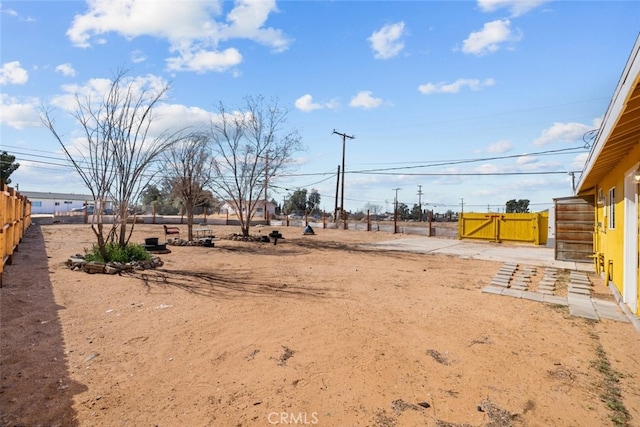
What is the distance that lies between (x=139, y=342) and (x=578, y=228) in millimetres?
13000

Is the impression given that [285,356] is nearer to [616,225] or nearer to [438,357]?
[438,357]

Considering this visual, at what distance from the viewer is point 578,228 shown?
37.0 ft

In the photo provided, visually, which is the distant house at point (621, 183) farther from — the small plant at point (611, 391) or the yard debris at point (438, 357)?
the yard debris at point (438, 357)

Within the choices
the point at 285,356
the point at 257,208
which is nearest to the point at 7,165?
the point at 257,208

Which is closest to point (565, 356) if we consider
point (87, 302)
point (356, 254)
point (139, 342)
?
point (139, 342)

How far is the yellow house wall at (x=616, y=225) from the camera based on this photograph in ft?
19.7

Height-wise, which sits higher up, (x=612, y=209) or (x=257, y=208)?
(x=257, y=208)

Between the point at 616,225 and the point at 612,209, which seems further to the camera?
the point at 612,209

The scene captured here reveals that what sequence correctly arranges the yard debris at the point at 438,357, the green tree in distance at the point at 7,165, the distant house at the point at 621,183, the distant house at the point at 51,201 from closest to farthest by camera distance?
the distant house at the point at 621,183 < the yard debris at the point at 438,357 < the green tree in distance at the point at 7,165 < the distant house at the point at 51,201

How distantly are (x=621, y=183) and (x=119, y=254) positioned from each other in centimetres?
1105

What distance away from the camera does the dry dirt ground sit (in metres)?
2.82

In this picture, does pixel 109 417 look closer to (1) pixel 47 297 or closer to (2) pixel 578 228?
(1) pixel 47 297

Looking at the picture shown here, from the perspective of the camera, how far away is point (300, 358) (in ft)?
12.3

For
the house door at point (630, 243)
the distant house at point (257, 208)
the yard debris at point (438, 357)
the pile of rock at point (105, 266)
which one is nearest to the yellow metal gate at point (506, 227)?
the distant house at point (257, 208)
